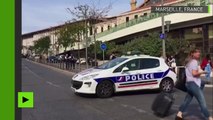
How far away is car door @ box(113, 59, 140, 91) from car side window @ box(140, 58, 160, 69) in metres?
0.34

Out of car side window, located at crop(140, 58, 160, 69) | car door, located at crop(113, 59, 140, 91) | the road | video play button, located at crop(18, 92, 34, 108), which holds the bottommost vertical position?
the road

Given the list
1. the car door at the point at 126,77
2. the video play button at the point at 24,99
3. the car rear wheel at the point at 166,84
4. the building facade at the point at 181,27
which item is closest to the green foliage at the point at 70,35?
the building facade at the point at 181,27

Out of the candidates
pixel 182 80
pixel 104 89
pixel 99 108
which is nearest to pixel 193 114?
pixel 182 80

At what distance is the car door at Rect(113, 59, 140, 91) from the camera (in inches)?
523

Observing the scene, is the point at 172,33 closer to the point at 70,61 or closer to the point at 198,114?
the point at 70,61

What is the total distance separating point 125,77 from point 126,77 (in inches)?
1.5

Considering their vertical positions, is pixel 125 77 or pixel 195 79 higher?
pixel 195 79

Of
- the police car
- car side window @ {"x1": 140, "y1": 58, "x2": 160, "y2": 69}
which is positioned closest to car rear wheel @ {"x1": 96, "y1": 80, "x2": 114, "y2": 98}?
the police car

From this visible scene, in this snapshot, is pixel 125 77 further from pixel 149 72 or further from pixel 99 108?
pixel 99 108

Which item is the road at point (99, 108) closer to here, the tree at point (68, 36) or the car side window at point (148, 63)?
the car side window at point (148, 63)

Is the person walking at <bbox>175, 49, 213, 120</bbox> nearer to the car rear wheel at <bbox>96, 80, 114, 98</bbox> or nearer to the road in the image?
the road

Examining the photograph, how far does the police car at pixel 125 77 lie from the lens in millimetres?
12992

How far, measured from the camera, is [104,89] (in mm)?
13055

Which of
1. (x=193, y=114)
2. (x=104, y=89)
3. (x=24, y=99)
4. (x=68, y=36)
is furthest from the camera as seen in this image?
(x=68, y=36)
